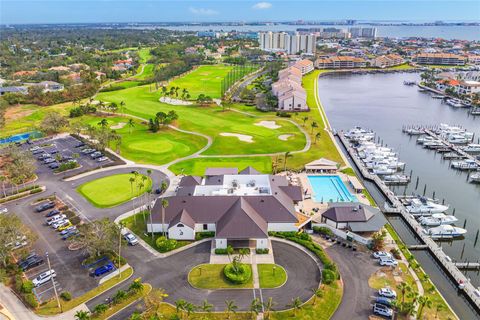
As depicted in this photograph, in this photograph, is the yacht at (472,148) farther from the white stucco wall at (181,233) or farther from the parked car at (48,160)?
the parked car at (48,160)

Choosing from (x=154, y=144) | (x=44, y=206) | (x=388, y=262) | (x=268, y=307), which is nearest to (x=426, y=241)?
(x=388, y=262)

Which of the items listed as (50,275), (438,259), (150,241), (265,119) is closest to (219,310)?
(150,241)

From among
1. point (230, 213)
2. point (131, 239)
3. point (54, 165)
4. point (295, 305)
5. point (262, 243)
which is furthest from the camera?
point (54, 165)

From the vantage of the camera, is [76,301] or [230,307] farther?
[76,301]

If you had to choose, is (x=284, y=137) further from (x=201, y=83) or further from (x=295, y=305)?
(x=201, y=83)

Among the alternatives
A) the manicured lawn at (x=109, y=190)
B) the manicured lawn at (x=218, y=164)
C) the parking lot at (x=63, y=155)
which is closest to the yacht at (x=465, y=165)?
the manicured lawn at (x=218, y=164)

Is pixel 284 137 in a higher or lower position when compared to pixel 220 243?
higher

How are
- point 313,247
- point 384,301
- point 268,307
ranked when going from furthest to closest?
point 313,247
point 384,301
point 268,307
